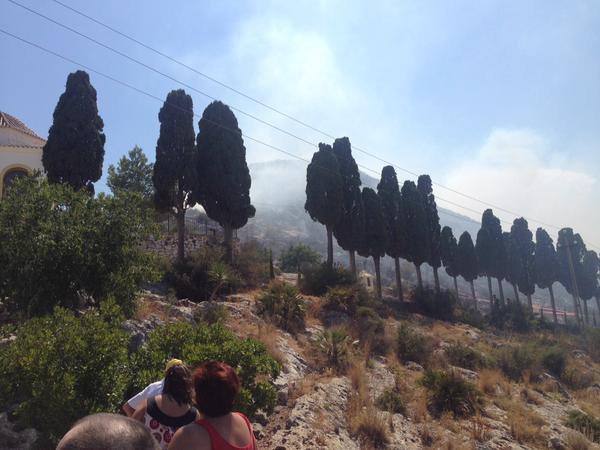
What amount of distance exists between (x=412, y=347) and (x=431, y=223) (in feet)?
66.0

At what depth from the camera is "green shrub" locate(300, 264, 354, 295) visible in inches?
848

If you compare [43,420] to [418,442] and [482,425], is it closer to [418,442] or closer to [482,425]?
[418,442]

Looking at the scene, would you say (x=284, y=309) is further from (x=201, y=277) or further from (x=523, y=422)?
(x=523, y=422)

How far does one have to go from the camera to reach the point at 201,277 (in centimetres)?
1778

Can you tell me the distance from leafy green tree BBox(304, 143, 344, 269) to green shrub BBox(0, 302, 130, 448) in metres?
20.1

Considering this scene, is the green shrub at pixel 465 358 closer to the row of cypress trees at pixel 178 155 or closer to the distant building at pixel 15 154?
the row of cypress trees at pixel 178 155

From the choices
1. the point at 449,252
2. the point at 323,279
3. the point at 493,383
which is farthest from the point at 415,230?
the point at 493,383

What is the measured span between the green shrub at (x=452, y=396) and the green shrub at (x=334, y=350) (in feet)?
7.07

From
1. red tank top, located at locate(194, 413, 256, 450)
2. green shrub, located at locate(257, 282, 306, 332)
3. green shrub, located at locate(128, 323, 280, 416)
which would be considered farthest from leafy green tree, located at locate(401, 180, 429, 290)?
red tank top, located at locate(194, 413, 256, 450)

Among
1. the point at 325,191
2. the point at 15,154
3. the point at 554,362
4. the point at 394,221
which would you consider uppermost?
the point at 325,191

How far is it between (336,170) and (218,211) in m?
7.73

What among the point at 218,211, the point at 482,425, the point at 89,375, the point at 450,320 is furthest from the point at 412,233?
the point at 89,375

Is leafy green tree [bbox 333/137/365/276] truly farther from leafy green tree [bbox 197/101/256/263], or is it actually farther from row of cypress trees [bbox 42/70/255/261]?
row of cypress trees [bbox 42/70/255/261]

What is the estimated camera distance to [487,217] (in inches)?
1708
